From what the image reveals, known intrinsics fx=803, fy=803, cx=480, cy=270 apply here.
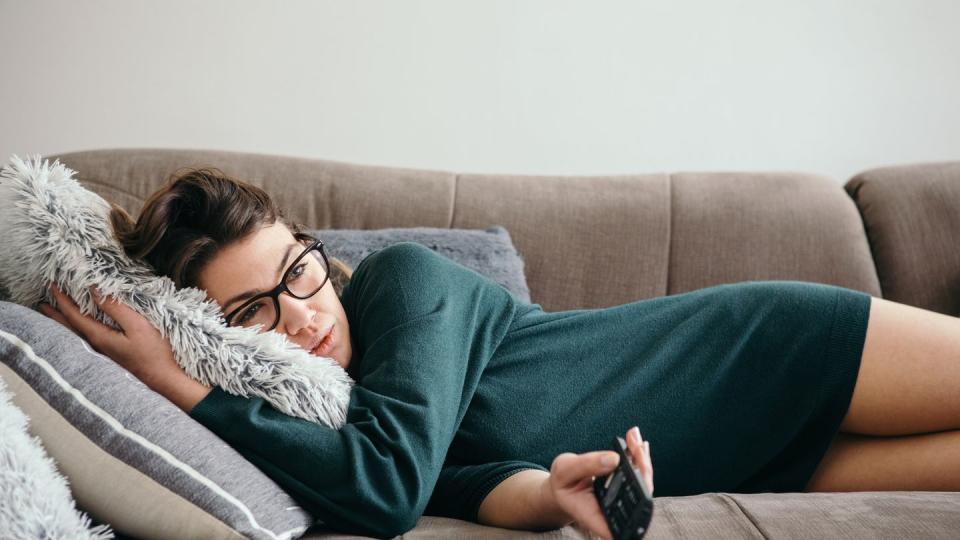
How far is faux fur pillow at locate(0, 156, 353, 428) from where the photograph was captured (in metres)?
1.06

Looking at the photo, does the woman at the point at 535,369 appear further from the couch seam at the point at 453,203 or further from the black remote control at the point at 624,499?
the couch seam at the point at 453,203

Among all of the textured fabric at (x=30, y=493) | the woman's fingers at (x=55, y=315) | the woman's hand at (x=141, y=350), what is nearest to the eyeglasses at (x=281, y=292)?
the woman's hand at (x=141, y=350)

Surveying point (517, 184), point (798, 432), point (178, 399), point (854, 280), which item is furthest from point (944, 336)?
point (178, 399)

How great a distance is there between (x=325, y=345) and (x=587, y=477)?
0.48m

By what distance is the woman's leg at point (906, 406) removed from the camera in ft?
3.96

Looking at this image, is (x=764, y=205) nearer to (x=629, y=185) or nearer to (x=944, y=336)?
(x=629, y=185)

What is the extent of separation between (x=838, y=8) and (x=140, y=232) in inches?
77.1

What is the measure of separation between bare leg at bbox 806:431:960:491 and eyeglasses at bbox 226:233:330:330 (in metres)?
0.85

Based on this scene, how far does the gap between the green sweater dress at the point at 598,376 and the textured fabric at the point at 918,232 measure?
0.60 meters

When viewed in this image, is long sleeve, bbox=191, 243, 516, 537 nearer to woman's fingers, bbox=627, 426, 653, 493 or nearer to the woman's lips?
the woman's lips

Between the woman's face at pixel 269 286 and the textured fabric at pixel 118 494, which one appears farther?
the woman's face at pixel 269 286

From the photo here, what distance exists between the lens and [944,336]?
4.07ft

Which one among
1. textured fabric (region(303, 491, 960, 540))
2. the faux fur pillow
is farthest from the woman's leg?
the faux fur pillow

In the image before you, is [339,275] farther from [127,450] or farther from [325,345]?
[127,450]
